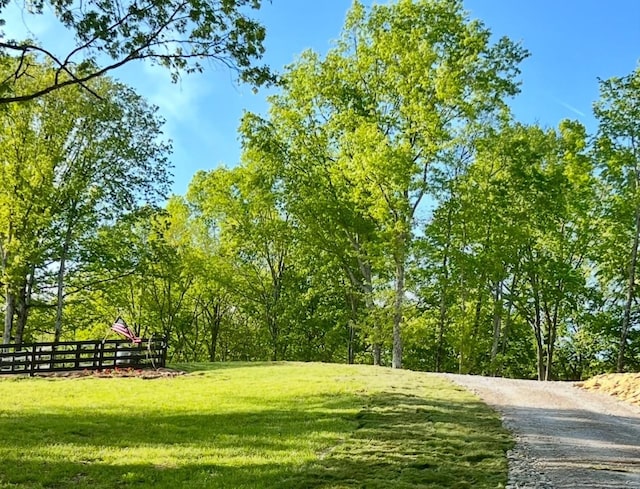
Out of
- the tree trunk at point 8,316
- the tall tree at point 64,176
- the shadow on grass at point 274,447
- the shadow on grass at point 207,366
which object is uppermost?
the tall tree at point 64,176

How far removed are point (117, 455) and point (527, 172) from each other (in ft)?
74.1

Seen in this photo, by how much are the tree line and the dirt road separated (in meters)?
10.1

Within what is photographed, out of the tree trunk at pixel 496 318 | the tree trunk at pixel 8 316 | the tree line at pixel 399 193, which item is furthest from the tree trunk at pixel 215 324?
the tree trunk at pixel 496 318

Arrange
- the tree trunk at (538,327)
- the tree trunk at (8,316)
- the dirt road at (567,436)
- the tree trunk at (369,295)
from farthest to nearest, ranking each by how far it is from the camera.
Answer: the tree trunk at (538,327) < the tree trunk at (369,295) < the tree trunk at (8,316) < the dirt road at (567,436)

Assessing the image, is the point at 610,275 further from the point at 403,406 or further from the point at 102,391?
the point at 102,391

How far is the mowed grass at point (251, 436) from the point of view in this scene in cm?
669

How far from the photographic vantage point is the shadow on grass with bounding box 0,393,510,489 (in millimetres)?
6578

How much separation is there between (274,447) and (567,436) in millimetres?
4440

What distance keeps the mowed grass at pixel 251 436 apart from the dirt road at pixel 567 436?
375 millimetres

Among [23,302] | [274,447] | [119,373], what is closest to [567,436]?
[274,447]

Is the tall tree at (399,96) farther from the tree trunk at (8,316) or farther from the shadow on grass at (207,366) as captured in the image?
the tree trunk at (8,316)

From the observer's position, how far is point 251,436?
29.3 feet

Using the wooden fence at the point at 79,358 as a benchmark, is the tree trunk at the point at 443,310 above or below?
above

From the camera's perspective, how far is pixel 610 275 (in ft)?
91.6
